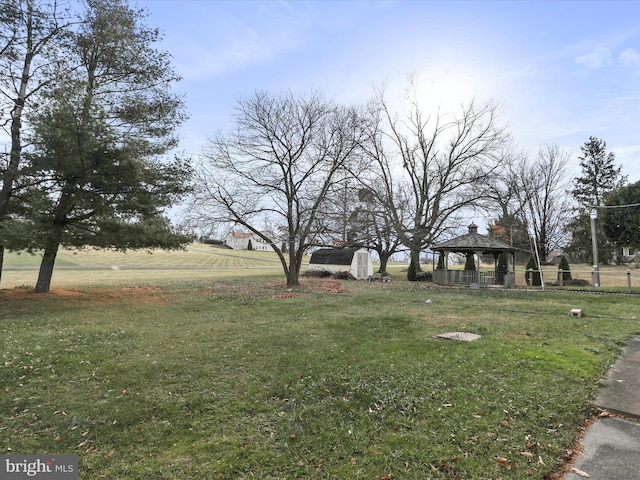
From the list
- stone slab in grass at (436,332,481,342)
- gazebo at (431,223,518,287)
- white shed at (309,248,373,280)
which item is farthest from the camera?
white shed at (309,248,373,280)

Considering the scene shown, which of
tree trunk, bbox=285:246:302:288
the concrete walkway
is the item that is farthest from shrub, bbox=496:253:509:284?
the concrete walkway

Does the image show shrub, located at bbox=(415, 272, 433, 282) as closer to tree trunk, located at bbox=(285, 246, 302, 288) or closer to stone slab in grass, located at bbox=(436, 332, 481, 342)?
tree trunk, located at bbox=(285, 246, 302, 288)

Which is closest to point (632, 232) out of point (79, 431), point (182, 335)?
point (182, 335)

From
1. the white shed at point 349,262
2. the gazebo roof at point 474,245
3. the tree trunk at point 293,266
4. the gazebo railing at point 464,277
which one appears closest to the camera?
the tree trunk at point 293,266

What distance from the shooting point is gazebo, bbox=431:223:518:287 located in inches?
806

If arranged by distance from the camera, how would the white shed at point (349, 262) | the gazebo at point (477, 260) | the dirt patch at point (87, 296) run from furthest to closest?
the white shed at point (349, 262) < the gazebo at point (477, 260) < the dirt patch at point (87, 296)

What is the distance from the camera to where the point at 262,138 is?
17.5 metres

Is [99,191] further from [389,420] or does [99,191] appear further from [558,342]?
[558,342]

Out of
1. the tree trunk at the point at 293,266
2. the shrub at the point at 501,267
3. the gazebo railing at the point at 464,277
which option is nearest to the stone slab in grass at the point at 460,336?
the tree trunk at the point at 293,266

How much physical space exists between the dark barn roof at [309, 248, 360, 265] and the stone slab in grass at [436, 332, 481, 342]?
64.6 ft

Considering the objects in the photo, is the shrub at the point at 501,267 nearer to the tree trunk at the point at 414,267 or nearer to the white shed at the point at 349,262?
the tree trunk at the point at 414,267

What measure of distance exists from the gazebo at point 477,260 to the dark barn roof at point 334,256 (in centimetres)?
680

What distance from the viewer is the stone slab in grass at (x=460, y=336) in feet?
20.8

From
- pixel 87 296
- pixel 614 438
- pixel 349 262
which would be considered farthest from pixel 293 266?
pixel 614 438
